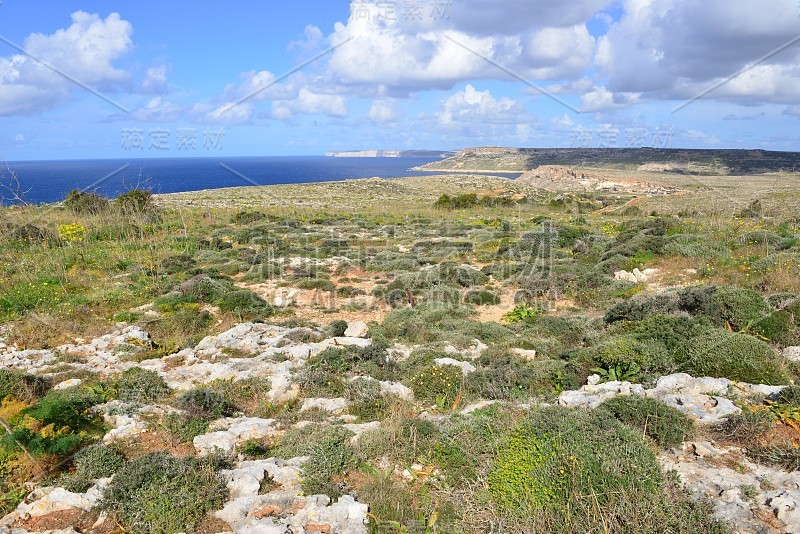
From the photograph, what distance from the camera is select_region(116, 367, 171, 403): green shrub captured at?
6348 millimetres

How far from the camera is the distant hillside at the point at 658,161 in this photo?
95062 millimetres

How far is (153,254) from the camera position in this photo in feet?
55.0

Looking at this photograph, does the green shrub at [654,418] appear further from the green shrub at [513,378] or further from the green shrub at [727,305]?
the green shrub at [727,305]

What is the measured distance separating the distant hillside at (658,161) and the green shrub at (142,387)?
10195 cm

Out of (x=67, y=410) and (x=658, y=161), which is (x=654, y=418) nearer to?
(x=67, y=410)

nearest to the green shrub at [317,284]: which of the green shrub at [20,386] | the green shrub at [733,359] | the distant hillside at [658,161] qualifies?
the green shrub at [20,386]

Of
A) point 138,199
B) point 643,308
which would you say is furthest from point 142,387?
point 138,199

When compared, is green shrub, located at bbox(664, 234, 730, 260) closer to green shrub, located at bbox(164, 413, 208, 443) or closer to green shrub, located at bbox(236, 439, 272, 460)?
green shrub, located at bbox(236, 439, 272, 460)

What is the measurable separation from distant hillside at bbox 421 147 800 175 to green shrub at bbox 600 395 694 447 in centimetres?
9841

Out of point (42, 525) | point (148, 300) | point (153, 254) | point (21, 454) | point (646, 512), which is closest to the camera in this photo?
point (646, 512)

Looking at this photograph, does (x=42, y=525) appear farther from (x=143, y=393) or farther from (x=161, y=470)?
(x=143, y=393)

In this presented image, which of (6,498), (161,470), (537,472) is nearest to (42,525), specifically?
(6,498)

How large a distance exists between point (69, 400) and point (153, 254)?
1234 cm

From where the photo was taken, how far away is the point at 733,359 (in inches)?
256
